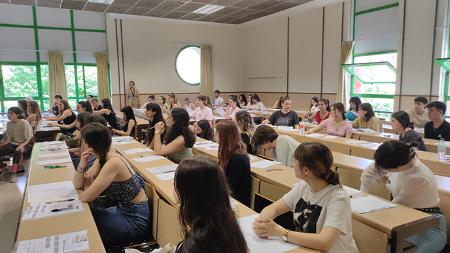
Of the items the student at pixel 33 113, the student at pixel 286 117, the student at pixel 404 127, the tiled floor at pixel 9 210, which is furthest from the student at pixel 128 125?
the student at pixel 404 127

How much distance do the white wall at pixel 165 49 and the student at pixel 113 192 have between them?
9.91m

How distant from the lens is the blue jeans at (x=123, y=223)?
2.27 m

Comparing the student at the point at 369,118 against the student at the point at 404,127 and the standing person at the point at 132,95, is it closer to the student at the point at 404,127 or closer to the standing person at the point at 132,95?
the student at the point at 404,127

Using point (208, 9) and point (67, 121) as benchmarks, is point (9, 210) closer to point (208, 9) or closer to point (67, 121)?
point (67, 121)

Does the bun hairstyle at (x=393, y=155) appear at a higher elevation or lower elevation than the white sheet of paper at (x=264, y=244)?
higher

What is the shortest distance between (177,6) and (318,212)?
989 centimetres

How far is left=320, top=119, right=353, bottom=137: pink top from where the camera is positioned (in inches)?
211

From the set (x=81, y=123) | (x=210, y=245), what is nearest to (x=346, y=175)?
(x=210, y=245)

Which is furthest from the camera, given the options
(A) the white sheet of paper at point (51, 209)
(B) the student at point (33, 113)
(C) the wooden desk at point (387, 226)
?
(B) the student at point (33, 113)

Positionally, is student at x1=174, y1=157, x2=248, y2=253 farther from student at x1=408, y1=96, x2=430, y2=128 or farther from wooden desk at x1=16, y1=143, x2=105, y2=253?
student at x1=408, y1=96, x2=430, y2=128

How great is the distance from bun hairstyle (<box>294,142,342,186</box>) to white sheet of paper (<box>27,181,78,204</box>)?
1.64m

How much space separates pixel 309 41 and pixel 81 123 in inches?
337

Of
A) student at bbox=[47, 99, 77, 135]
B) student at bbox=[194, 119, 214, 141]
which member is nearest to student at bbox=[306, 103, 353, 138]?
student at bbox=[194, 119, 214, 141]

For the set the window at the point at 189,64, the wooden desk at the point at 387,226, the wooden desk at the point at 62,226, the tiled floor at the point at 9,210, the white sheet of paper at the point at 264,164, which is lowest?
the tiled floor at the point at 9,210
